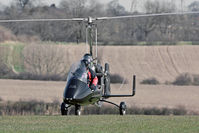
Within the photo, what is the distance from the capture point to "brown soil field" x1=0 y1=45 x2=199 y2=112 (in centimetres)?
4219

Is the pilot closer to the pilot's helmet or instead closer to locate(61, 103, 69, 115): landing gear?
the pilot's helmet

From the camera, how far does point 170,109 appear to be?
34500 mm

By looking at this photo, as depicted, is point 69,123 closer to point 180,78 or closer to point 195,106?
point 195,106

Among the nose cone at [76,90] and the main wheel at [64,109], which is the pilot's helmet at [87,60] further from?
the main wheel at [64,109]

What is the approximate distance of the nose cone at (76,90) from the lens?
17953mm

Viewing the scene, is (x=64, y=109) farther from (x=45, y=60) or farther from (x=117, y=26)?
(x=117, y=26)

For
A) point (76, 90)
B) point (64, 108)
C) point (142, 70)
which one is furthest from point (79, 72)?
point (142, 70)

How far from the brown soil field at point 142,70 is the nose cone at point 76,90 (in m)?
21.8

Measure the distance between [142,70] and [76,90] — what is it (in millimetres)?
34100

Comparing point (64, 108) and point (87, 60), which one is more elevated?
point (87, 60)

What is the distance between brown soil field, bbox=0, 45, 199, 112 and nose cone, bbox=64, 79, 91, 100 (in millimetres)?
21765

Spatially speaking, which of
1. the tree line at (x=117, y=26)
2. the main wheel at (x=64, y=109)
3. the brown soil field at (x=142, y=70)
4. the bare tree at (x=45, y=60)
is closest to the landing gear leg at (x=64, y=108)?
the main wheel at (x=64, y=109)

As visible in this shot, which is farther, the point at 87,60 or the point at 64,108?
the point at 64,108

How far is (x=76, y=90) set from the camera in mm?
18047
